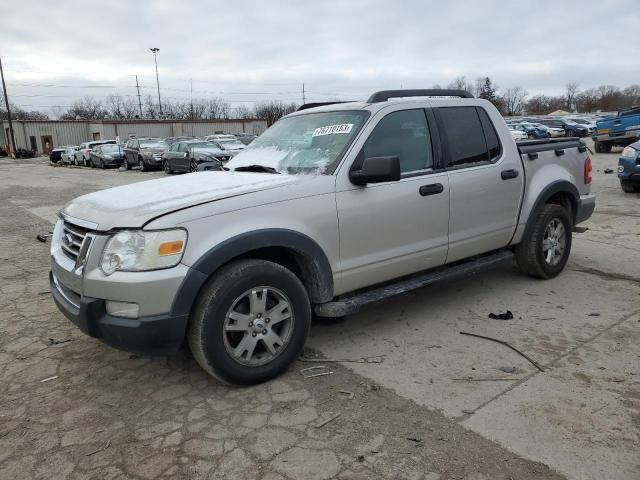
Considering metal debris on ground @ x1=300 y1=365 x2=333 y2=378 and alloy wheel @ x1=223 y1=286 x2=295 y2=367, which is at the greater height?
alloy wheel @ x1=223 y1=286 x2=295 y2=367

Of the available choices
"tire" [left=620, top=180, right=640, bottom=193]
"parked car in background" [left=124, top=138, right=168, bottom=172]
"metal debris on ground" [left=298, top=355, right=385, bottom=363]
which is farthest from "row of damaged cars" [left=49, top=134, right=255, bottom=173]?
"metal debris on ground" [left=298, top=355, right=385, bottom=363]

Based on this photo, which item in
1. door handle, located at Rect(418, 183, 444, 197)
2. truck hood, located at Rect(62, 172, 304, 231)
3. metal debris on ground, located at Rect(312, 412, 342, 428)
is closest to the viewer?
metal debris on ground, located at Rect(312, 412, 342, 428)

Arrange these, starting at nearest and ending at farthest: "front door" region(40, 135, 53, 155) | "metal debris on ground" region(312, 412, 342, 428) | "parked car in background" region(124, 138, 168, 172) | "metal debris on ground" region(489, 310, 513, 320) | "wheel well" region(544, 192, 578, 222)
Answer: "metal debris on ground" region(312, 412, 342, 428) < "metal debris on ground" region(489, 310, 513, 320) < "wheel well" region(544, 192, 578, 222) < "parked car in background" region(124, 138, 168, 172) < "front door" region(40, 135, 53, 155)

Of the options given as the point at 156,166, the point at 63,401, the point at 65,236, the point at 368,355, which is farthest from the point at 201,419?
the point at 156,166

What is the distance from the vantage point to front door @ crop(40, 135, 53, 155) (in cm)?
5909

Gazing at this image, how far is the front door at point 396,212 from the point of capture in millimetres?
3672

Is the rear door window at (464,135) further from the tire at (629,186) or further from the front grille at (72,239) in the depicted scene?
the tire at (629,186)

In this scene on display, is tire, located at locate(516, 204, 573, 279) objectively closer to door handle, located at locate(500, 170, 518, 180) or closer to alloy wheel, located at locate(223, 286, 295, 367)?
door handle, located at locate(500, 170, 518, 180)

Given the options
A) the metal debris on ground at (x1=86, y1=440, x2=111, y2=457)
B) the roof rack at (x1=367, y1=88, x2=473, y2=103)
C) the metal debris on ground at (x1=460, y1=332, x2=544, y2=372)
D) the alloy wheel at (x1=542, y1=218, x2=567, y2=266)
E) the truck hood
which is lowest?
the metal debris on ground at (x1=460, y1=332, x2=544, y2=372)

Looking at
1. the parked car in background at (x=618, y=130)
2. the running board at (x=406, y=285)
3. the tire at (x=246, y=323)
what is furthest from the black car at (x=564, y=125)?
the tire at (x=246, y=323)

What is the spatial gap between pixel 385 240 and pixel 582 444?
1780mm

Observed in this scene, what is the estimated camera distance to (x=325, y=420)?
2.98 metres

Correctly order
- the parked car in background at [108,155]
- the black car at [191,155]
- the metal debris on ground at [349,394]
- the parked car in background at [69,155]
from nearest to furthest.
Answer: the metal debris on ground at [349,394]
the black car at [191,155]
the parked car in background at [108,155]
the parked car in background at [69,155]

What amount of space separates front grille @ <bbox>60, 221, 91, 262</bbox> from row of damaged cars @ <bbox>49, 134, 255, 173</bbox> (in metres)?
9.48
